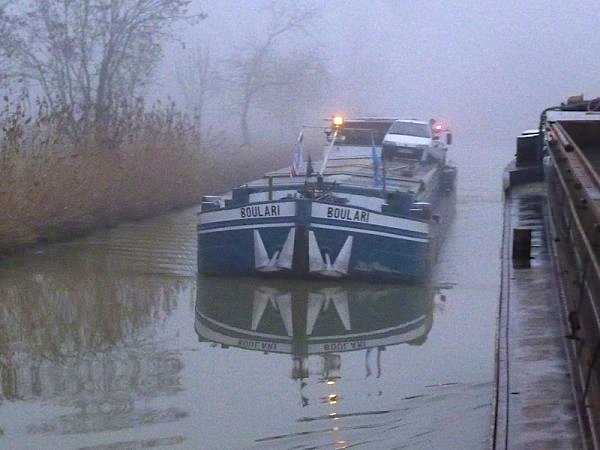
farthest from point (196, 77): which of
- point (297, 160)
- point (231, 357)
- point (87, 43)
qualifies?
point (231, 357)

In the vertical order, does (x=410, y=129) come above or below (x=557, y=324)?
above

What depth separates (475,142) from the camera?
6325cm

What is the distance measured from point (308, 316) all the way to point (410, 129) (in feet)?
46.4

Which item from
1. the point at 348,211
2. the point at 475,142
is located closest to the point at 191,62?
the point at 475,142

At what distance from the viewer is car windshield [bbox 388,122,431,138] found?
85.0ft

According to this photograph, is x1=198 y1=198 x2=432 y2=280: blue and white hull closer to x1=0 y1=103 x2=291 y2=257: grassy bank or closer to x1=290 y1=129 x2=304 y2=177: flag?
x1=290 y1=129 x2=304 y2=177: flag

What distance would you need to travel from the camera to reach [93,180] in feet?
64.6

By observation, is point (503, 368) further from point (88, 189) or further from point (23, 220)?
point (88, 189)

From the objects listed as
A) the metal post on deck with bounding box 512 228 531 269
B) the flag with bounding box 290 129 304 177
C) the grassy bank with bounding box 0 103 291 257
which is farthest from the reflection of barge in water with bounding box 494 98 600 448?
the grassy bank with bounding box 0 103 291 257

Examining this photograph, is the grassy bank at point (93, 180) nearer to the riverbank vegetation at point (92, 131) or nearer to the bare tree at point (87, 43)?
the riverbank vegetation at point (92, 131)

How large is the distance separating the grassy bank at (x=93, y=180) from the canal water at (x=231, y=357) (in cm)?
65

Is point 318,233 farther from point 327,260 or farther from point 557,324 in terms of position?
point 557,324

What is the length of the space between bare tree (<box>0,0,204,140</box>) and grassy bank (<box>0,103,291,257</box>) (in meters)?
2.15

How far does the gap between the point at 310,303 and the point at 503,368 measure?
7.76 metres
